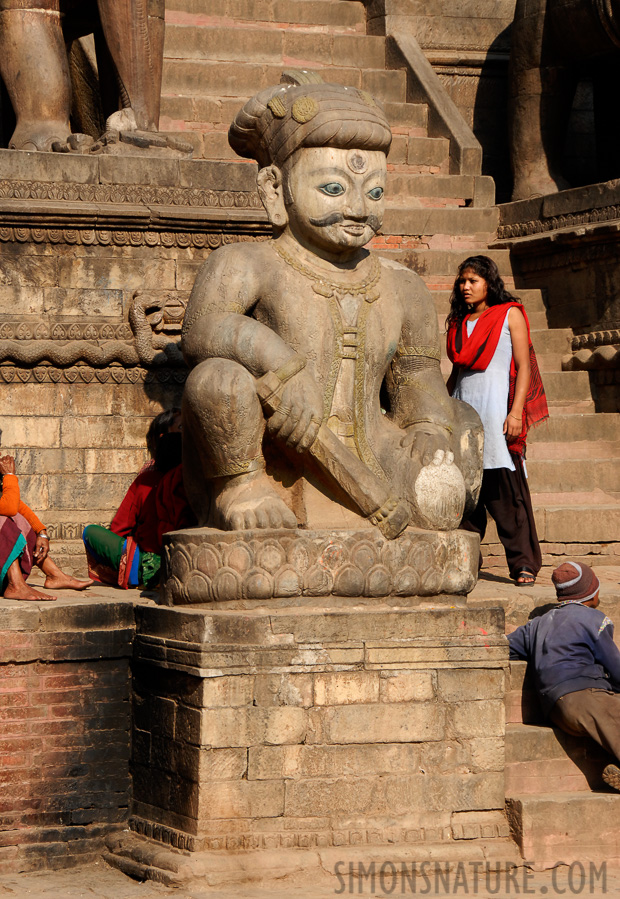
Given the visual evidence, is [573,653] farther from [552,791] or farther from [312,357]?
[312,357]

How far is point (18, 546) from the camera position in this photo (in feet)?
22.6

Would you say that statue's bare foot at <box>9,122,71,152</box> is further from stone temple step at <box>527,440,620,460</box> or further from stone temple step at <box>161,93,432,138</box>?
stone temple step at <box>527,440,620,460</box>

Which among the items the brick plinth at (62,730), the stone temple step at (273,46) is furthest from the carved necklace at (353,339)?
the stone temple step at (273,46)

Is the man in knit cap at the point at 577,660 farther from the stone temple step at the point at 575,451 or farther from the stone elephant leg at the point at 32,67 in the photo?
the stone elephant leg at the point at 32,67

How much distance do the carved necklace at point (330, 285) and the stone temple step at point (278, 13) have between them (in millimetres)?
6415

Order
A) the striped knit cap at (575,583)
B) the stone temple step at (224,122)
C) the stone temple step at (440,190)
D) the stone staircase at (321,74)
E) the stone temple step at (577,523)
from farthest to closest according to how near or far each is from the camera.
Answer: the stone temple step at (224,122) < the stone temple step at (440,190) < the stone staircase at (321,74) < the stone temple step at (577,523) < the striped knit cap at (575,583)

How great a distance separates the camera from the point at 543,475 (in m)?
9.52

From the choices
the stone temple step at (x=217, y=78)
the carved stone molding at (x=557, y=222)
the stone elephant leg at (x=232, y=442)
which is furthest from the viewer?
the stone temple step at (x=217, y=78)

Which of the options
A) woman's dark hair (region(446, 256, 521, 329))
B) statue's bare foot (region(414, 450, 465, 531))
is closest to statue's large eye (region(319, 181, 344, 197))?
statue's bare foot (region(414, 450, 465, 531))

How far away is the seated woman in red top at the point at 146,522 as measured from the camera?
7379mm

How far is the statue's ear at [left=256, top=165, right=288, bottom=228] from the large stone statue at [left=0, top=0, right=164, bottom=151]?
2196 mm

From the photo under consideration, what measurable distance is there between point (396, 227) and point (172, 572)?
5.32m

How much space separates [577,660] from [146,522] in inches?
84.9

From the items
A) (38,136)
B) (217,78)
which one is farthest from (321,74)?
(38,136)
